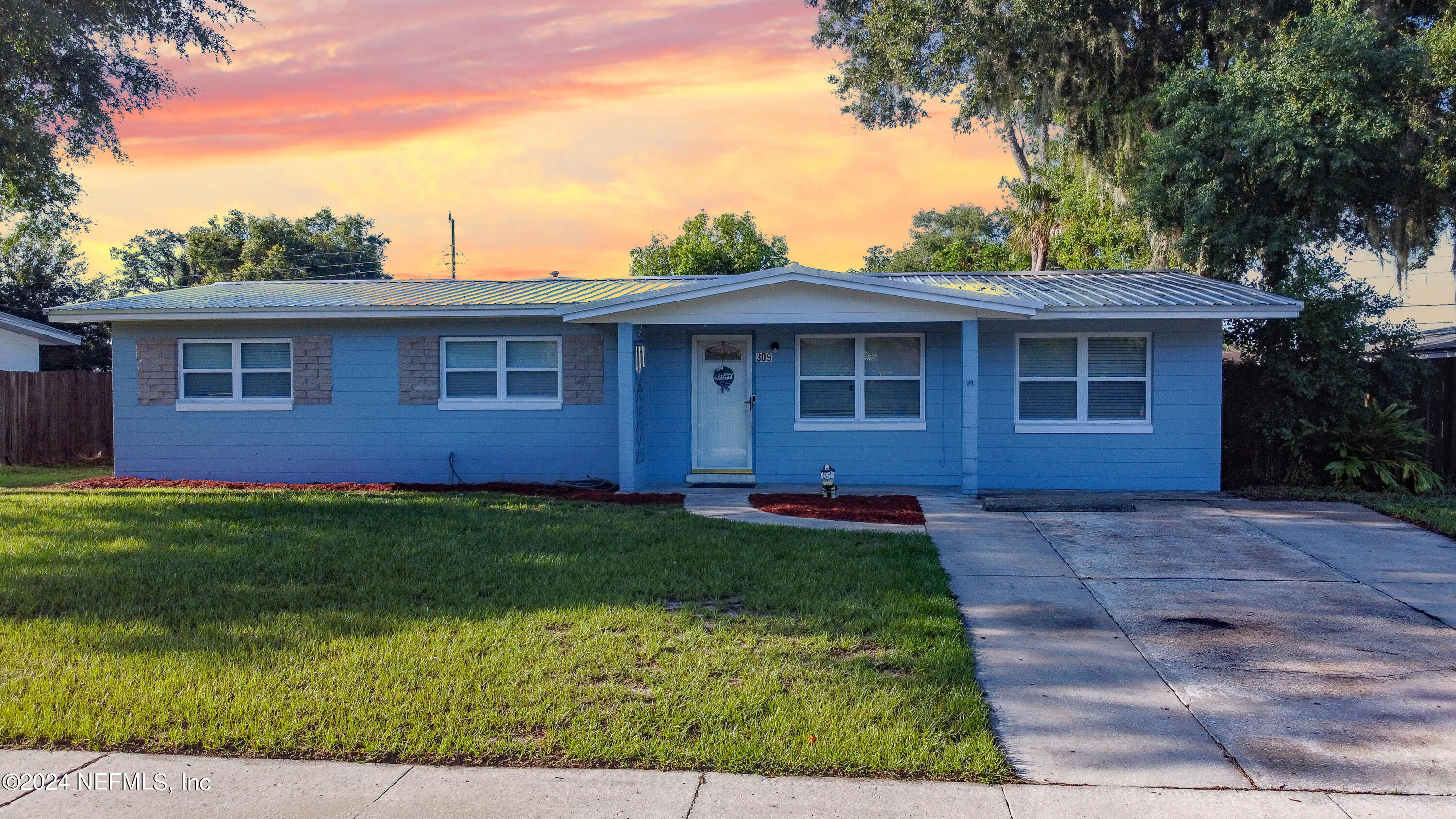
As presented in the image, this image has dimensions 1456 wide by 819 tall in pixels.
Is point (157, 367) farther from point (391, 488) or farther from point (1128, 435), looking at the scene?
point (1128, 435)

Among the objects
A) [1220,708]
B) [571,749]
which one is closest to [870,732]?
[571,749]

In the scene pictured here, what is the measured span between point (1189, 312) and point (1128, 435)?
193 cm

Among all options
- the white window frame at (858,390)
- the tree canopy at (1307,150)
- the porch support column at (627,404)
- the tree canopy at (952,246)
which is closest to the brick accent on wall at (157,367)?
the porch support column at (627,404)

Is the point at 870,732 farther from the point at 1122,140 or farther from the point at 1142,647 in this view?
the point at 1122,140

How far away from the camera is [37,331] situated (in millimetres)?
24672

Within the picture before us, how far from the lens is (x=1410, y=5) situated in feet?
51.9

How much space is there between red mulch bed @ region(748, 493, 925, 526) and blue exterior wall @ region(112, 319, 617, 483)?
9.87 feet

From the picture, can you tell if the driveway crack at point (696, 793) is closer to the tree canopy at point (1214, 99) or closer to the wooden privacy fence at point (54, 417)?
the tree canopy at point (1214, 99)

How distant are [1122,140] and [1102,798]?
51.7 ft

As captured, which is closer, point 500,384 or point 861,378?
point 861,378

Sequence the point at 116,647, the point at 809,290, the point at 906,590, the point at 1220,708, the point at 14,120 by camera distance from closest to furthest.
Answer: the point at 1220,708, the point at 116,647, the point at 906,590, the point at 809,290, the point at 14,120

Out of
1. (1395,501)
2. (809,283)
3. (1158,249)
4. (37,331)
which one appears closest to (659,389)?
(809,283)

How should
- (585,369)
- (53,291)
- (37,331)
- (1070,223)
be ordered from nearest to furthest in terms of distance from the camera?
(585,369)
(1070,223)
(37,331)
(53,291)

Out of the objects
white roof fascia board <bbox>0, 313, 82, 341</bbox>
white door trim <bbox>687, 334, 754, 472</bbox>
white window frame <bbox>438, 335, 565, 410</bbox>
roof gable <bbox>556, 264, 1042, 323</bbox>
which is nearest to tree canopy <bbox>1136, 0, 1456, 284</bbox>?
roof gable <bbox>556, 264, 1042, 323</bbox>
